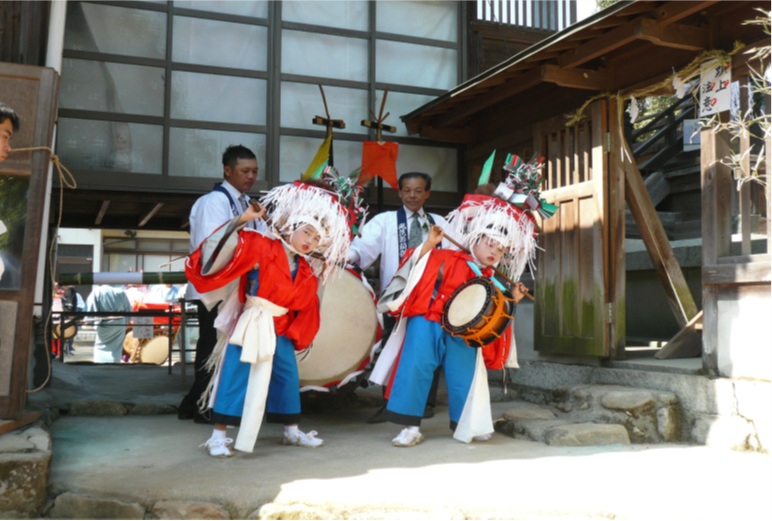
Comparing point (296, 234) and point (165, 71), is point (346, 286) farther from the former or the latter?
point (165, 71)

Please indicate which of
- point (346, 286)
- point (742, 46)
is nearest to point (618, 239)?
point (742, 46)

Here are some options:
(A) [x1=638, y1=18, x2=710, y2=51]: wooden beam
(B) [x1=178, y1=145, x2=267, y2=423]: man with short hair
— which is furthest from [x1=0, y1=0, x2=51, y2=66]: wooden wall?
(A) [x1=638, y1=18, x2=710, y2=51]: wooden beam

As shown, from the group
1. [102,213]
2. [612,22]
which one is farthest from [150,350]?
[612,22]

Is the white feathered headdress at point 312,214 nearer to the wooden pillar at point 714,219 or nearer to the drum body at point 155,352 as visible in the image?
the wooden pillar at point 714,219

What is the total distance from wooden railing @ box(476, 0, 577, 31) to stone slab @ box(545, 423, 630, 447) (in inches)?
183

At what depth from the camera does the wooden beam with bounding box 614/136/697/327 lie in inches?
205

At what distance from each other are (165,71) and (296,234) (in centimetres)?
298

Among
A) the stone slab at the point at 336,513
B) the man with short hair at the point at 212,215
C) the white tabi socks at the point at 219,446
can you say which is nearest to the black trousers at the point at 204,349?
the man with short hair at the point at 212,215

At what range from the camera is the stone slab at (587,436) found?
155 inches

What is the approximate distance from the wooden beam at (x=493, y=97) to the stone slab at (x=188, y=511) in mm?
3845

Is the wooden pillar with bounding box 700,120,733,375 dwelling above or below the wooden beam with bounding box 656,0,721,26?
below

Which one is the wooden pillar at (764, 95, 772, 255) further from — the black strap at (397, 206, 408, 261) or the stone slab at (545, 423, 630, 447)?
the black strap at (397, 206, 408, 261)

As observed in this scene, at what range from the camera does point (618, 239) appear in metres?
5.02

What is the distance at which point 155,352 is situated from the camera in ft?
34.2
